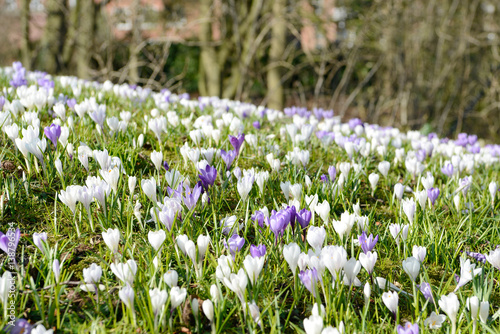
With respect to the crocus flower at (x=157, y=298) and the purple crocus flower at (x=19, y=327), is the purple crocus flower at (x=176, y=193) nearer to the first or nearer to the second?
the crocus flower at (x=157, y=298)

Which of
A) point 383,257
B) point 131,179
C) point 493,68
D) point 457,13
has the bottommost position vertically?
point 383,257

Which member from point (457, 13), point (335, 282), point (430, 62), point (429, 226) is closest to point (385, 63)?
point (430, 62)

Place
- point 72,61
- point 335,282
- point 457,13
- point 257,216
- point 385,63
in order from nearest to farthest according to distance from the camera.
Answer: point 335,282 < point 257,216 < point 385,63 < point 457,13 < point 72,61

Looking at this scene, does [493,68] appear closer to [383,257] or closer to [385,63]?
[385,63]

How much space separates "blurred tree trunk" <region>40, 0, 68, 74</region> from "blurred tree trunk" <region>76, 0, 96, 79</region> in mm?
958

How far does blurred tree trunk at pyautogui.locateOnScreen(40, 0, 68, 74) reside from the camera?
13.2 m

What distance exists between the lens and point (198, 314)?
153cm

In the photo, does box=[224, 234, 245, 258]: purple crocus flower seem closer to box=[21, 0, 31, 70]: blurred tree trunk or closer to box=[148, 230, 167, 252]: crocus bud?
box=[148, 230, 167, 252]: crocus bud

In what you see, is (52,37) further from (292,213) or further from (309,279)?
(309,279)

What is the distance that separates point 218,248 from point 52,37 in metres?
13.6

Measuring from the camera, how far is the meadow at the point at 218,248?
1514 millimetres

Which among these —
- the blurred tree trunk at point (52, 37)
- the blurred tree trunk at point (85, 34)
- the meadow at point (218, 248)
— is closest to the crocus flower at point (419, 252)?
the meadow at point (218, 248)

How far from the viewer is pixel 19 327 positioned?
4.40ft

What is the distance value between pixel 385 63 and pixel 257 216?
9012 mm
